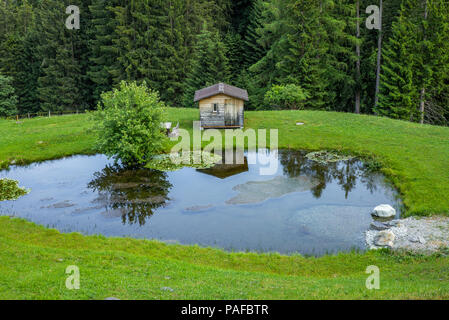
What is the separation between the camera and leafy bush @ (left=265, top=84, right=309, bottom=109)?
45.0m

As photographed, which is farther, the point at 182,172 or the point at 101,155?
the point at 101,155

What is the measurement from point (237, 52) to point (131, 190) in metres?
49.5

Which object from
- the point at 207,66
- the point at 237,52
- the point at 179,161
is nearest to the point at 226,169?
the point at 179,161

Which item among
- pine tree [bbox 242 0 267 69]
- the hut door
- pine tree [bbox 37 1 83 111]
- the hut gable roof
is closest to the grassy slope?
the hut door

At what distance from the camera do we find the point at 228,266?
585 inches

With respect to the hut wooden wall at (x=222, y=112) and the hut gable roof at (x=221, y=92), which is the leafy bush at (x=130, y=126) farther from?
the hut wooden wall at (x=222, y=112)

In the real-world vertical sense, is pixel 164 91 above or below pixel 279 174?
above

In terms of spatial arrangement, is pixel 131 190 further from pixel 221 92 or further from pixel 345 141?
pixel 345 141

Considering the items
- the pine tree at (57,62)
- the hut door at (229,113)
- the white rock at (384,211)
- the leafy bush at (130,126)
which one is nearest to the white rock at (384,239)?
the white rock at (384,211)

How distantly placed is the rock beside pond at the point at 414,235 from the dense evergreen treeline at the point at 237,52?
28.9m

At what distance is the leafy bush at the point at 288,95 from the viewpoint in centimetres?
4500

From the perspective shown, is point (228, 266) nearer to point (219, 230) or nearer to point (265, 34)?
point (219, 230)

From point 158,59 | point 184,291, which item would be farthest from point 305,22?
point 184,291

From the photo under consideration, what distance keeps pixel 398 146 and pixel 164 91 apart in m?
41.6
